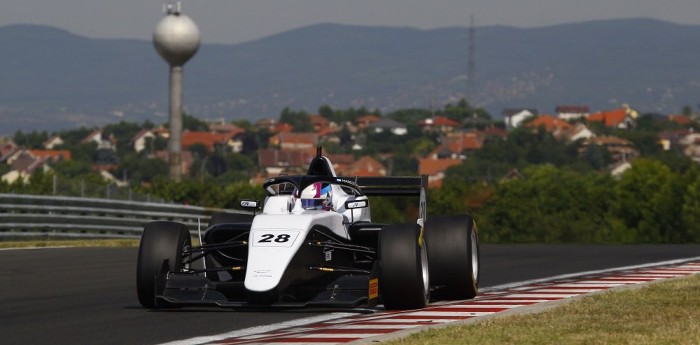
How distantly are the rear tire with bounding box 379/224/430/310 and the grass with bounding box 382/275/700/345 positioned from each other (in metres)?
1.19

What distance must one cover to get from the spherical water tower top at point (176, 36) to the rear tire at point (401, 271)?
76.4 m

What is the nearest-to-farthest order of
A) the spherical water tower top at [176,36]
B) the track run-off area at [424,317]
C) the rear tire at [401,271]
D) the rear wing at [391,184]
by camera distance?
1. the track run-off area at [424,317]
2. the rear tire at [401,271]
3. the rear wing at [391,184]
4. the spherical water tower top at [176,36]

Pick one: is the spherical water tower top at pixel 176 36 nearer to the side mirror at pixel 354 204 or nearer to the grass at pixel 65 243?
the grass at pixel 65 243

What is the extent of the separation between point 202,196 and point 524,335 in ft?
377

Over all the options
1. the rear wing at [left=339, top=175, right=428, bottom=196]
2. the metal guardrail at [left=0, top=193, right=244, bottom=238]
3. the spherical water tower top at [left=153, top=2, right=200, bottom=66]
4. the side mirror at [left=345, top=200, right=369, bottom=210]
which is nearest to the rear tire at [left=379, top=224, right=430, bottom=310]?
the side mirror at [left=345, top=200, right=369, bottom=210]

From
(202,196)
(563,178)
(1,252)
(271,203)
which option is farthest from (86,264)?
(563,178)

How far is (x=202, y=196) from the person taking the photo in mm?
125812

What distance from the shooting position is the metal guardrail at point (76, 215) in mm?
31234

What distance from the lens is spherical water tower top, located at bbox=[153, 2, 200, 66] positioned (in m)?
89.4

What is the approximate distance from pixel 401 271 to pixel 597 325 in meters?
2.25

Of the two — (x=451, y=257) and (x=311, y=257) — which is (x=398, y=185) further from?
(x=311, y=257)

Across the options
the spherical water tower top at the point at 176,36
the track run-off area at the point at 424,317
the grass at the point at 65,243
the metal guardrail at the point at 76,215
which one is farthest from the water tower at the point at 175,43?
the track run-off area at the point at 424,317

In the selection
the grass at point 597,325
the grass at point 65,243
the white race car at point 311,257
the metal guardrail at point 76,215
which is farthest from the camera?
the metal guardrail at point 76,215

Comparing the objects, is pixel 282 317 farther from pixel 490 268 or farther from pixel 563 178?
pixel 563 178
